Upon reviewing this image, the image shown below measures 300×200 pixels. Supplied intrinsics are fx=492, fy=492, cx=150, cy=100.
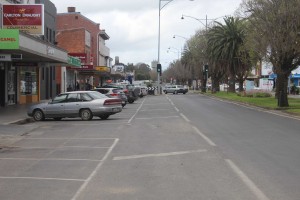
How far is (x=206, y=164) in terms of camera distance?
34.3 feet

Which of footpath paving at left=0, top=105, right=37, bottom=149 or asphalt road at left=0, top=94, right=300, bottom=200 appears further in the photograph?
footpath paving at left=0, top=105, right=37, bottom=149

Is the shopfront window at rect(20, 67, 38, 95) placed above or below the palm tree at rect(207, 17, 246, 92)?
below

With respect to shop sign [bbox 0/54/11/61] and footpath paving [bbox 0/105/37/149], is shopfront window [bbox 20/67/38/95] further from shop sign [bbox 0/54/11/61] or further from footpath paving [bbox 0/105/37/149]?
footpath paving [bbox 0/105/37/149]

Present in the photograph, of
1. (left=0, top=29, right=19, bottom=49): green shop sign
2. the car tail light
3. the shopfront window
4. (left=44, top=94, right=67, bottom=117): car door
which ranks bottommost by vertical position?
(left=44, top=94, right=67, bottom=117): car door

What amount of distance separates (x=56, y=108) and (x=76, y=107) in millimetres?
999

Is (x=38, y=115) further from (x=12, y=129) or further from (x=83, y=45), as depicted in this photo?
(x=83, y=45)

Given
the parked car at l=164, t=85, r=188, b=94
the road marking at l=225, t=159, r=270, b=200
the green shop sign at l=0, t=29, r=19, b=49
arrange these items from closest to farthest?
the road marking at l=225, t=159, r=270, b=200, the green shop sign at l=0, t=29, r=19, b=49, the parked car at l=164, t=85, r=188, b=94

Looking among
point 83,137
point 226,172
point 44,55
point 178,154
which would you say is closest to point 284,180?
point 226,172

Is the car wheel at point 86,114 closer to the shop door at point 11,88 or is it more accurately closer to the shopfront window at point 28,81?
the shop door at point 11,88

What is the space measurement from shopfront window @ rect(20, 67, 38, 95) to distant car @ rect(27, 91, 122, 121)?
14.8 m

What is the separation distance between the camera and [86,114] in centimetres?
2400

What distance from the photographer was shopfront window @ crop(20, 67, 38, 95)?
127 feet

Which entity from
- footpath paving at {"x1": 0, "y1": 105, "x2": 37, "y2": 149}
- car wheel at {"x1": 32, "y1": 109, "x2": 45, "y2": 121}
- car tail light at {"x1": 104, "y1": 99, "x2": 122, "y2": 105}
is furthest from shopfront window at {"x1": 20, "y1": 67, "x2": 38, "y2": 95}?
car tail light at {"x1": 104, "y1": 99, "x2": 122, "y2": 105}

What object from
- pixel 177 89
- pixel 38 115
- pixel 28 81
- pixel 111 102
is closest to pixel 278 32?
pixel 111 102
